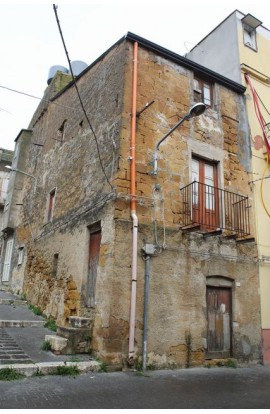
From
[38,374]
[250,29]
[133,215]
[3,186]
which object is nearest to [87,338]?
[38,374]

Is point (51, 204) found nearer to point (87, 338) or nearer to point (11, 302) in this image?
point (11, 302)

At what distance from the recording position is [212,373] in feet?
22.8

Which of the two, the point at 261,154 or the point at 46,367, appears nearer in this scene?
the point at 46,367

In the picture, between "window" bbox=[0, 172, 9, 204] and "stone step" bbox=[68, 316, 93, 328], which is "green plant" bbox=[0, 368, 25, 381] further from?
"window" bbox=[0, 172, 9, 204]

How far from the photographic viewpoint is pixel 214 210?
8922 mm

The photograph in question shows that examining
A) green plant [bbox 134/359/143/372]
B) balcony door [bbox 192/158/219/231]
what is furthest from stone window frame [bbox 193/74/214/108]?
green plant [bbox 134/359/143/372]

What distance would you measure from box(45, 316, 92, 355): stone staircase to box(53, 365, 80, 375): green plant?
2.64ft

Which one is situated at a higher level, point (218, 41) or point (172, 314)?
point (218, 41)

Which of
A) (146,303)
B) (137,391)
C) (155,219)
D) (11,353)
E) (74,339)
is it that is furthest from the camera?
(155,219)

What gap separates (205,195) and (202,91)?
3367mm

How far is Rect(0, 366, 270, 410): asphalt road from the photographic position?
4.49m

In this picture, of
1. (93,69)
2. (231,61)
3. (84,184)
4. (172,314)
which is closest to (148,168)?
(84,184)

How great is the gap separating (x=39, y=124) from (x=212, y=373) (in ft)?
40.8

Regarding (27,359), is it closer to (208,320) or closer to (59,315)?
(59,315)
